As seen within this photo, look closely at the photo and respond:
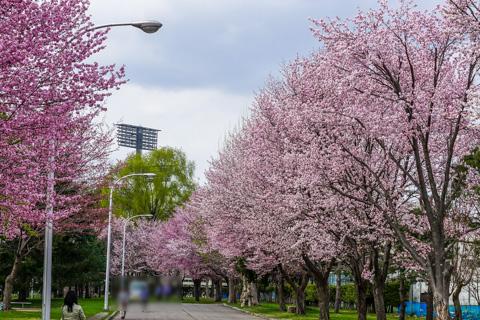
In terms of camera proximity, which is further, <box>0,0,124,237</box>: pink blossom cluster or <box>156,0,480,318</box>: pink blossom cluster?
<box>156,0,480,318</box>: pink blossom cluster

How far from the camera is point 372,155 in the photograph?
25.0 metres

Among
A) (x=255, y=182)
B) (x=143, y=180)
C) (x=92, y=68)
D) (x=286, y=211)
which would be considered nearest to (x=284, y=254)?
(x=255, y=182)

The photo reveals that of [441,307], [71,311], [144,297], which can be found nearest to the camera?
[441,307]

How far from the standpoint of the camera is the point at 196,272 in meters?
68.6

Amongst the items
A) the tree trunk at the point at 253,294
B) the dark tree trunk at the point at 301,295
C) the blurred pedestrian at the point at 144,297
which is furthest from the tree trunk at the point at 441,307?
the tree trunk at the point at 253,294

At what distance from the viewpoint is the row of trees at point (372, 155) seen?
18.7 metres

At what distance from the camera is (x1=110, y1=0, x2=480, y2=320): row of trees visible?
61.3ft

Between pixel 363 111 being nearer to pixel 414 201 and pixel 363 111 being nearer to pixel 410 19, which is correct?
pixel 410 19

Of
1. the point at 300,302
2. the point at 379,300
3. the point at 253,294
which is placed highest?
the point at 379,300

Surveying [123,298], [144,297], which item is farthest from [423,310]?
[144,297]

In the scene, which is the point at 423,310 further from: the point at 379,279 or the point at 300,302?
the point at 379,279

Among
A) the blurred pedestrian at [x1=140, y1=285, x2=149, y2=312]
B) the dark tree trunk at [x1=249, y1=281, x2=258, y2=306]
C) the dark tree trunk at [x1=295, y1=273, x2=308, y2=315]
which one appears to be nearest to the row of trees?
the dark tree trunk at [x1=295, y1=273, x2=308, y2=315]

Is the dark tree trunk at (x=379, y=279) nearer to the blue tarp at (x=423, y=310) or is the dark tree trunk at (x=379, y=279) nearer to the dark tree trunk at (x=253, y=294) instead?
the blue tarp at (x=423, y=310)

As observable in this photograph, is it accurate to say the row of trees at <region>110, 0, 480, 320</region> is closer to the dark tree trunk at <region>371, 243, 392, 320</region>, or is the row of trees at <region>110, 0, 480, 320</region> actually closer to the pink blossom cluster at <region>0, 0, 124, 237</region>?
the dark tree trunk at <region>371, 243, 392, 320</region>
